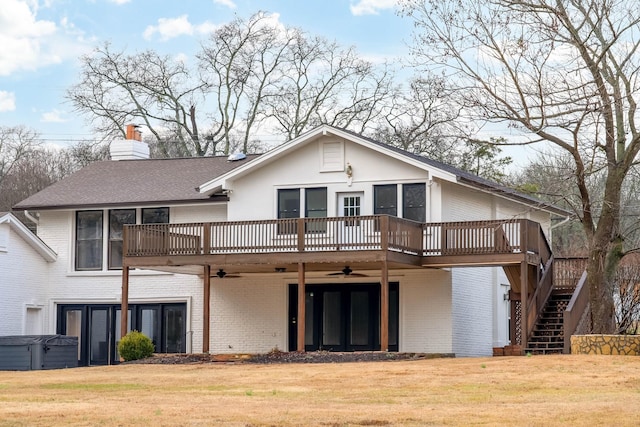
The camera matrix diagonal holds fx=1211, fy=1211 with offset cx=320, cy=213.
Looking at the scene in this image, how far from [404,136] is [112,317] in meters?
21.8

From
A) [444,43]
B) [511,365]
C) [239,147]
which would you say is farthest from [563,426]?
[239,147]

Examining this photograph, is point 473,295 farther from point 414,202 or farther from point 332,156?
point 332,156

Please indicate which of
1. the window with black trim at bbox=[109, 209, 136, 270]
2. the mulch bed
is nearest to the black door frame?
the mulch bed

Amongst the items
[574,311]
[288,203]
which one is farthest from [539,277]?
[288,203]

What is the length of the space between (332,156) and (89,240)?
8.85 meters

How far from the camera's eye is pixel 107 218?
3844 centimetres

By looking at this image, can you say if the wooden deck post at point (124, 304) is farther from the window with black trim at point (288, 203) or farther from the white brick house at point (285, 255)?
the window with black trim at point (288, 203)

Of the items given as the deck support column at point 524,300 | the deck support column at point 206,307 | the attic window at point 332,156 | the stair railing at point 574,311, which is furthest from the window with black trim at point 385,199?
the stair railing at point 574,311

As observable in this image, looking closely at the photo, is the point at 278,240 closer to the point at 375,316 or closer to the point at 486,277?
the point at 375,316

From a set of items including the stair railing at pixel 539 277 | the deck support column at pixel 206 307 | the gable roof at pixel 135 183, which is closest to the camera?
the stair railing at pixel 539 277

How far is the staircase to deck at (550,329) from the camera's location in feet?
106

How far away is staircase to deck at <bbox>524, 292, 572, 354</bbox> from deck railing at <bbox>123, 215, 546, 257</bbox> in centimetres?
168

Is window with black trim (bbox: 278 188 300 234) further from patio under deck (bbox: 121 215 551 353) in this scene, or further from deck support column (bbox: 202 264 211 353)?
deck support column (bbox: 202 264 211 353)

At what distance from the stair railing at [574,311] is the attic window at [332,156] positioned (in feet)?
25.0
